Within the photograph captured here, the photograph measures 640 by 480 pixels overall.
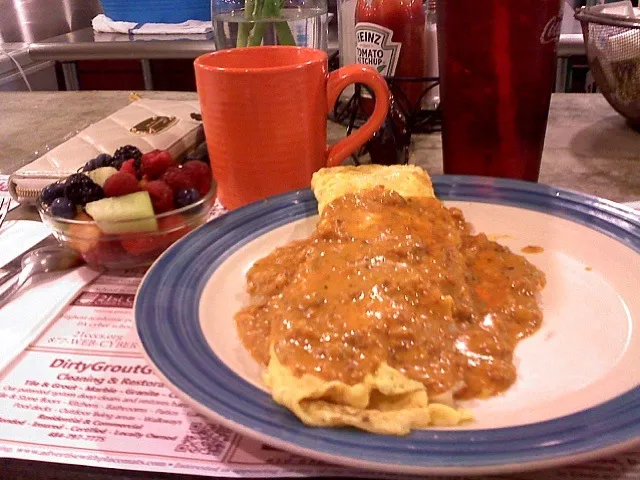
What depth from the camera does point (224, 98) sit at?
3.28 feet

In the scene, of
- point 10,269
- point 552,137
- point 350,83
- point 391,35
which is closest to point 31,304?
point 10,269

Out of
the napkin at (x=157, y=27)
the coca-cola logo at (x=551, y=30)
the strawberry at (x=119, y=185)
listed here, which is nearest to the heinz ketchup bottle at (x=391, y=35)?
the coca-cola logo at (x=551, y=30)

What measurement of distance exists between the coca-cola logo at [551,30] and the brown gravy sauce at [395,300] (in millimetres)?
361

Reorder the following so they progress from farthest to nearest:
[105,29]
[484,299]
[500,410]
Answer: [105,29] → [484,299] → [500,410]

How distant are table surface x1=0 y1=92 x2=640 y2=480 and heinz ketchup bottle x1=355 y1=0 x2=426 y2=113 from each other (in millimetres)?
200

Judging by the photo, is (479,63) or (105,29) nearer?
(479,63)

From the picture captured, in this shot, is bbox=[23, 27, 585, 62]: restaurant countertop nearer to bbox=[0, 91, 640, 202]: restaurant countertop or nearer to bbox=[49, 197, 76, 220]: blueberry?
bbox=[0, 91, 640, 202]: restaurant countertop

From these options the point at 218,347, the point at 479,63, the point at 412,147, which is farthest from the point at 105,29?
the point at 218,347

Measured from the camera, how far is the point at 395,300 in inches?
26.6

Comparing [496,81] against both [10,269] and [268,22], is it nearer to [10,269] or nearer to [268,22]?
[268,22]

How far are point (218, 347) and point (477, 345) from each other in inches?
11.3

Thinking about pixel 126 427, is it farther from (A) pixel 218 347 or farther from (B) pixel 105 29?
(B) pixel 105 29

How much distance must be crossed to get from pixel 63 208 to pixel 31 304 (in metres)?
0.14

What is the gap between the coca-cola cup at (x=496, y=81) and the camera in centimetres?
100
